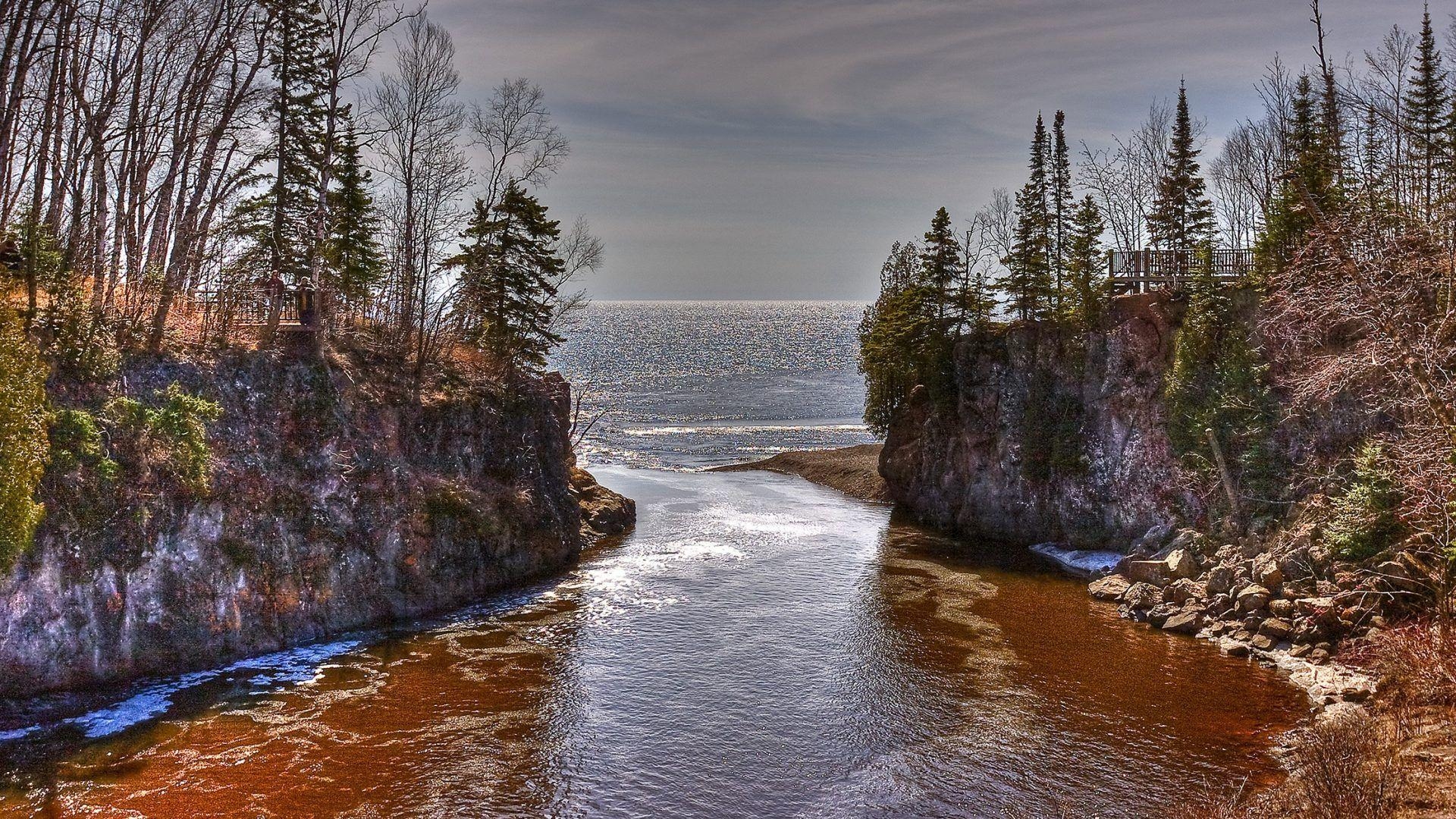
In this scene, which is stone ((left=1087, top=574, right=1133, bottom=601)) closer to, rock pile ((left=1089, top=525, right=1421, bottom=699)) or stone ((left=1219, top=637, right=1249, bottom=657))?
rock pile ((left=1089, top=525, right=1421, bottom=699))

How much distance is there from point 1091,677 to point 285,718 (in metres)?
19.9

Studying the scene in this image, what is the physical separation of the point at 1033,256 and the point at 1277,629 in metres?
25.1

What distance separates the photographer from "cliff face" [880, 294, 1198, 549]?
116 feet

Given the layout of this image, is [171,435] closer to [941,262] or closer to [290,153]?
[290,153]

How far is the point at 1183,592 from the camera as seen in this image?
2747 centimetres

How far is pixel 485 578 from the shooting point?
30.3 m

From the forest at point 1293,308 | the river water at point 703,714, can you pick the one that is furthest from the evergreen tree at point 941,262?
the river water at point 703,714

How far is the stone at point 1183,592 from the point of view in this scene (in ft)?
89.4

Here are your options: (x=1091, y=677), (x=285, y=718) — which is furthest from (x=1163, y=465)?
(x=285, y=718)

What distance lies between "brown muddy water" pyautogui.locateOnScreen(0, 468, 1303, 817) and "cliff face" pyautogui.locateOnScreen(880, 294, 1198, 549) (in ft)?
24.3

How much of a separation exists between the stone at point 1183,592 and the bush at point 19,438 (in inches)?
1223

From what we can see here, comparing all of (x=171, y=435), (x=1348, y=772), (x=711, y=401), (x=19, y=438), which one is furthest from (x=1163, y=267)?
(x=711, y=401)

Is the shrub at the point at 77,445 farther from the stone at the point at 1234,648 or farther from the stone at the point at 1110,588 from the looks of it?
the stone at the point at 1110,588

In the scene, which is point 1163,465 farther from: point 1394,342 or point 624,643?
point 624,643
